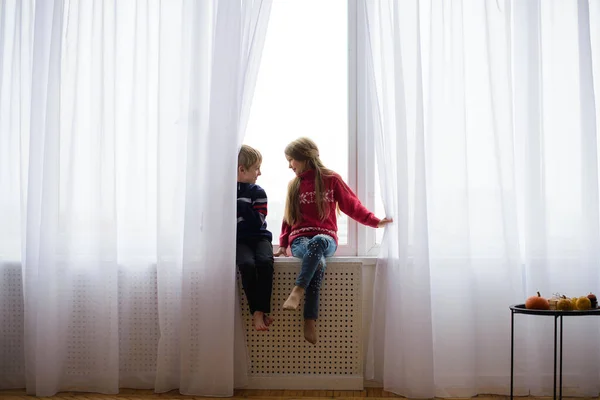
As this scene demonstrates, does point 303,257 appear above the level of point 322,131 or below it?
below

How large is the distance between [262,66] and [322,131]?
491mm

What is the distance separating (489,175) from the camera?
3570 millimetres

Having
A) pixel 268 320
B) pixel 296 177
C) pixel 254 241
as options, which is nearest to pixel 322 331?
pixel 268 320

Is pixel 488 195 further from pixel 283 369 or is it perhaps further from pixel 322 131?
pixel 283 369

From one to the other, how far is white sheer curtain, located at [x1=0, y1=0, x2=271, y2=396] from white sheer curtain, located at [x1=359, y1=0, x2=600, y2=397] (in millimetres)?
785

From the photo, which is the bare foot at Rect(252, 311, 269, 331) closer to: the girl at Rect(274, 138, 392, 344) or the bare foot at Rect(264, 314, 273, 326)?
the bare foot at Rect(264, 314, 273, 326)

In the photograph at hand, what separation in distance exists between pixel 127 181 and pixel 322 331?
1.26 metres

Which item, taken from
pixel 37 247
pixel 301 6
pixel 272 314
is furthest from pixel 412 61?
pixel 37 247

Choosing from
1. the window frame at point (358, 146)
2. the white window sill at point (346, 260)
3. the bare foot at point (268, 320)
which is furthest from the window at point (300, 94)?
the bare foot at point (268, 320)

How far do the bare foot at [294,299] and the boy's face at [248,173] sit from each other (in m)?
0.66

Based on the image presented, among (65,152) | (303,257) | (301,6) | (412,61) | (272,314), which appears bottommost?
(272,314)

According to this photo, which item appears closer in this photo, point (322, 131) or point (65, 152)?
point (65, 152)

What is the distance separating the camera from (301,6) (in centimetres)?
396

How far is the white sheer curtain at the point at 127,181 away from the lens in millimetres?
3553
